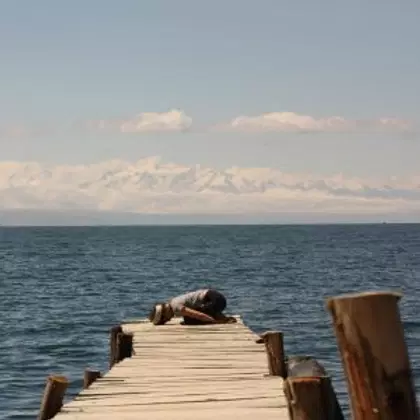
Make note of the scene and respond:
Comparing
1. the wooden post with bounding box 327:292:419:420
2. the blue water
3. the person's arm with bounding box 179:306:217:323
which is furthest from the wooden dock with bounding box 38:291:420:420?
the blue water

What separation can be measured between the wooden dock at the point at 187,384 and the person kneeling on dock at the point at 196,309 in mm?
1680

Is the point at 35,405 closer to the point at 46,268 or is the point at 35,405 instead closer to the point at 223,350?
the point at 223,350

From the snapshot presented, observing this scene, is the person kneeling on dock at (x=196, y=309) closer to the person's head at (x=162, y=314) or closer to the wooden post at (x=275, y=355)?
the person's head at (x=162, y=314)

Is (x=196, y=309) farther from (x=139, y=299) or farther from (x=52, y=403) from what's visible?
(x=139, y=299)

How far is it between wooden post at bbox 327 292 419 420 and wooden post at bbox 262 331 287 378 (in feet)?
20.5

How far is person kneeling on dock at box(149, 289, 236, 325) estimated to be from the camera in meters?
19.2

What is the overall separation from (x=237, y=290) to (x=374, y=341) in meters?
47.9

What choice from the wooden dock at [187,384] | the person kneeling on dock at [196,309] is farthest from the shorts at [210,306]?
the wooden dock at [187,384]

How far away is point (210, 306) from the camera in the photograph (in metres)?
19.4

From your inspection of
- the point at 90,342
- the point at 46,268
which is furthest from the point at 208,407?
the point at 46,268

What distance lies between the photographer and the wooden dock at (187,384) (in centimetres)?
1088

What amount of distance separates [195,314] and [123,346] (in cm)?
388

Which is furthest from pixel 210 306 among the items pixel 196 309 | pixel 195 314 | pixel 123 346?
pixel 123 346

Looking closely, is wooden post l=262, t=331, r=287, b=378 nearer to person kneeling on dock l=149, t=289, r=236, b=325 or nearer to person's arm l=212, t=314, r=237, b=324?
person kneeling on dock l=149, t=289, r=236, b=325
